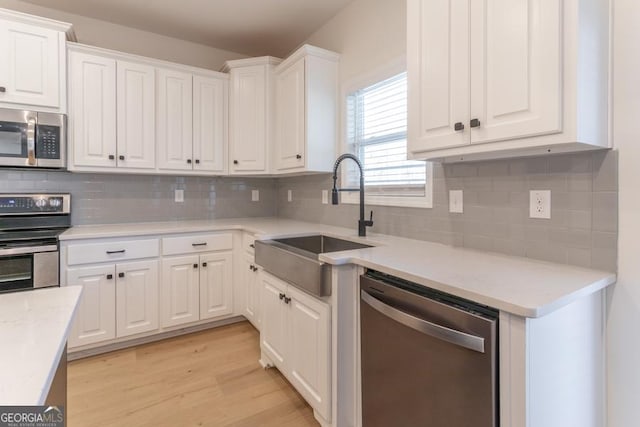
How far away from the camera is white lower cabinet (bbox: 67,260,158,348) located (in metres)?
2.35

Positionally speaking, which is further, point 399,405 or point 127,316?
point 127,316

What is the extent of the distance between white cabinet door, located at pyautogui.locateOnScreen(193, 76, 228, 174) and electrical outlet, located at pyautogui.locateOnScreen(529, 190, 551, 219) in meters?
2.51

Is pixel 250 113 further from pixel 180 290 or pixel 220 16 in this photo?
pixel 180 290

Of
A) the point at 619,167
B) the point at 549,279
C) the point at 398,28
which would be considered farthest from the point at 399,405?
the point at 398,28

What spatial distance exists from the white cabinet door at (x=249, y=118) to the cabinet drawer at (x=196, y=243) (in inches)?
26.1

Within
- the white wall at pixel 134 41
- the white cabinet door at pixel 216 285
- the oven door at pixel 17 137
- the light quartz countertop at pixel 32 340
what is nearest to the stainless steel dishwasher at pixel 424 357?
the light quartz countertop at pixel 32 340

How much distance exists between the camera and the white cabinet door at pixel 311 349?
1.58 meters

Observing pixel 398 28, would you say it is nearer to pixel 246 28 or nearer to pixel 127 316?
pixel 246 28

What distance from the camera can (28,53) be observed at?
7.48 ft

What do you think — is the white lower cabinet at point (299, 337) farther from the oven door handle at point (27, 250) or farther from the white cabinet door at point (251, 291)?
the oven door handle at point (27, 250)

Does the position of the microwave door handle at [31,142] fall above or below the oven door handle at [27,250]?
above

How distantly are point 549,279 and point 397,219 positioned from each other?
Result: 1.09m

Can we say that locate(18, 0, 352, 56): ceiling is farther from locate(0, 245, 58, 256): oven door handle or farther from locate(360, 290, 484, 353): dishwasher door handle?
locate(360, 290, 484, 353): dishwasher door handle

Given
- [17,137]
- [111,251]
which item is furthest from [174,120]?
[111,251]
